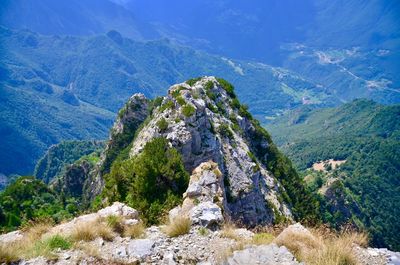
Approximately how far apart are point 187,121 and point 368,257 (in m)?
24.1

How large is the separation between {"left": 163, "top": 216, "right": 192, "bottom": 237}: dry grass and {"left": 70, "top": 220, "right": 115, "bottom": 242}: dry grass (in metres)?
2.20

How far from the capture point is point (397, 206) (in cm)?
15075

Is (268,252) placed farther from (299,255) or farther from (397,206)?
(397,206)

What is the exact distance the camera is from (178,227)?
1589 cm

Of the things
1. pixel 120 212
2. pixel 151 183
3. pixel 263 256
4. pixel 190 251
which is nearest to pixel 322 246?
pixel 263 256

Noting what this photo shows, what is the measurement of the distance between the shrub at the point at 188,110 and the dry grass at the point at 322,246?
23105mm

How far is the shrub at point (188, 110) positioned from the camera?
37.5 metres

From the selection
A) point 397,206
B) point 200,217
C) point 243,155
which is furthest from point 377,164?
point 200,217

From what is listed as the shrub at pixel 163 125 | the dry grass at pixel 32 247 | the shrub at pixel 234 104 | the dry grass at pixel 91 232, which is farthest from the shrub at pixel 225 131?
the dry grass at pixel 32 247

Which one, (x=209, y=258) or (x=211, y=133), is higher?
(x=211, y=133)

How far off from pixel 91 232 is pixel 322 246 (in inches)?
328

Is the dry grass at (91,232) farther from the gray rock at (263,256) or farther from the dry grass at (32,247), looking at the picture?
the gray rock at (263,256)

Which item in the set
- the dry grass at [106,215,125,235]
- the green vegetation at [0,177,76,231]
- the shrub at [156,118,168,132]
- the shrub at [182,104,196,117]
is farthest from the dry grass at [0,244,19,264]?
the green vegetation at [0,177,76,231]

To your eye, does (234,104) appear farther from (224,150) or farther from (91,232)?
(91,232)
